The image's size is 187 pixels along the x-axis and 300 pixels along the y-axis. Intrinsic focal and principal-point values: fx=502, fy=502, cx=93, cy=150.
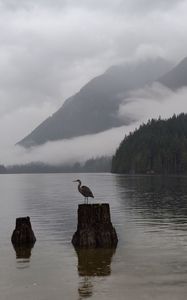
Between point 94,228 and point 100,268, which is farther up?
point 94,228

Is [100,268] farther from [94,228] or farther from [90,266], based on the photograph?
[94,228]

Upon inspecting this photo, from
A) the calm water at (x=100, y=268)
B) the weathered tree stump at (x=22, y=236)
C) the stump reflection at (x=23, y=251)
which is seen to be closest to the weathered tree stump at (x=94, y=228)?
the calm water at (x=100, y=268)

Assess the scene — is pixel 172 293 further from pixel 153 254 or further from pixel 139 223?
pixel 139 223

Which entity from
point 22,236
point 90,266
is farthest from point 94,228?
point 22,236

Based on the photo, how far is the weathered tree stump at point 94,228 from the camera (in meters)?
32.7

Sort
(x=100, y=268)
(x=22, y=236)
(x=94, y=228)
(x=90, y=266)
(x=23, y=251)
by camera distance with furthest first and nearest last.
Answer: (x=22, y=236) < (x=23, y=251) < (x=94, y=228) < (x=90, y=266) < (x=100, y=268)

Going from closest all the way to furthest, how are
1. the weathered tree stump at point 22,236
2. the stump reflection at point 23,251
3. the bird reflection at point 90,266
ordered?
the bird reflection at point 90,266 < the stump reflection at point 23,251 < the weathered tree stump at point 22,236

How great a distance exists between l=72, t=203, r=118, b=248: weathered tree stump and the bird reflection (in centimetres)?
94

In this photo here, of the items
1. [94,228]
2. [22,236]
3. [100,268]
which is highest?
[94,228]

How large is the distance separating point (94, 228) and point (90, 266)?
560 cm

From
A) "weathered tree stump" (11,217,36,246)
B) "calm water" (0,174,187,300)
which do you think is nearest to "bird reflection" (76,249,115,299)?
"calm water" (0,174,187,300)

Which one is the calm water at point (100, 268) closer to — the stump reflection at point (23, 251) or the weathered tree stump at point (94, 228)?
the stump reflection at point (23, 251)

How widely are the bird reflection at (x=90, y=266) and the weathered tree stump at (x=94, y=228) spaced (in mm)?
940

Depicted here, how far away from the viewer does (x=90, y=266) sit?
27.5 meters
